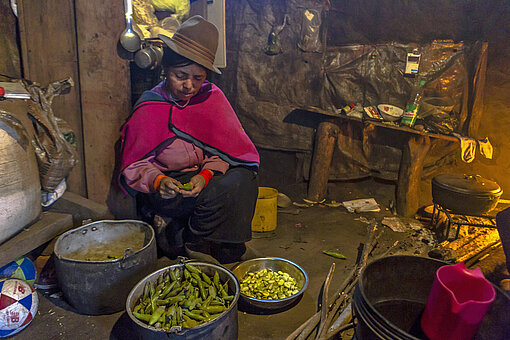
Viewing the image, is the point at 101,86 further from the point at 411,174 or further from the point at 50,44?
the point at 411,174

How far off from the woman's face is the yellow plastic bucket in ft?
5.10

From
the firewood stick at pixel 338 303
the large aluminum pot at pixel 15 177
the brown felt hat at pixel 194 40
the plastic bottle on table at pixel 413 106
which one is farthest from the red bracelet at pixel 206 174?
the plastic bottle on table at pixel 413 106

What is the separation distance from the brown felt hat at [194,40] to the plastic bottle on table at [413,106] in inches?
117

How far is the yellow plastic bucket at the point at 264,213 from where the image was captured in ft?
13.2

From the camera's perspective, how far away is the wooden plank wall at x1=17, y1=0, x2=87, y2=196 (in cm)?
303

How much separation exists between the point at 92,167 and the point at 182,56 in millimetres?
1446

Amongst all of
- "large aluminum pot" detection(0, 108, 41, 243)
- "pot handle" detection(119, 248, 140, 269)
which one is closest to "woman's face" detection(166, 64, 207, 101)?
"large aluminum pot" detection(0, 108, 41, 243)

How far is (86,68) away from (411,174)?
4.17 meters

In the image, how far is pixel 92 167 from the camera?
336 centimetres

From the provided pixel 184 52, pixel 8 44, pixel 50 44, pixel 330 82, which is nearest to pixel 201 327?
pixel 184 52

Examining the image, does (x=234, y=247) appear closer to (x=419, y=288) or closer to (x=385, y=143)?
(x=419, y=288)

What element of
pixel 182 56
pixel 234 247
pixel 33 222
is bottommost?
pixel 234 247

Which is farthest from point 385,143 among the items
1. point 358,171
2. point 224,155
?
point 224,155

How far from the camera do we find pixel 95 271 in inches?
94.5
